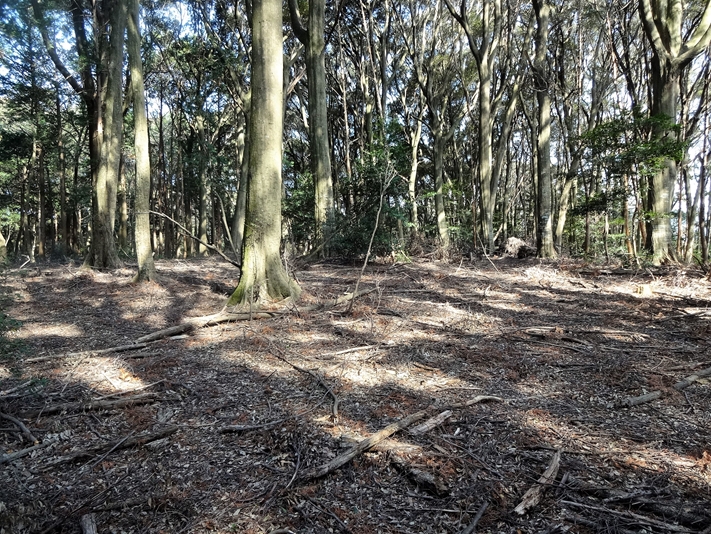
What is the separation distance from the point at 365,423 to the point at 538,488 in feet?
4.09

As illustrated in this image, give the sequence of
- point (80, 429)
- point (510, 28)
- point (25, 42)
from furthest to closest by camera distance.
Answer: point (510, 28) → point (25, 42) → point (80, 429)

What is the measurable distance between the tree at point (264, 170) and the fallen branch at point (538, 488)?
4583mm

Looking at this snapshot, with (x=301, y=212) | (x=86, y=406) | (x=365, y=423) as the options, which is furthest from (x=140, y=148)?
(x=365, y=423)

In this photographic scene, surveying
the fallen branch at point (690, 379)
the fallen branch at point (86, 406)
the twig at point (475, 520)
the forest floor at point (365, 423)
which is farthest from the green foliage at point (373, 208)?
the twig at point (475, 520)

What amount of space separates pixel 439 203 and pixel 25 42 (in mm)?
16068

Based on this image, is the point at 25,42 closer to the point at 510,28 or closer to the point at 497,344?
the point at 510,28

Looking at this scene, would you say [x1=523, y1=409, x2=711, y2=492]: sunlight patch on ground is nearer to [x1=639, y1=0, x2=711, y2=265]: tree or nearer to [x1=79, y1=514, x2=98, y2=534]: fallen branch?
[x1=79, y1=514, x2=98, y2=534]: fallen branch

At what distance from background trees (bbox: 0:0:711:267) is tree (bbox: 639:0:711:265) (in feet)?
0.13

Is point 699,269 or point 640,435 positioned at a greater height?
point 699,269

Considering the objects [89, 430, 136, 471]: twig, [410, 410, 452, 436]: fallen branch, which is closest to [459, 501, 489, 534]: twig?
[410, 410, 452, 436]: fallen branch

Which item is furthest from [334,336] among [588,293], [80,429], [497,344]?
[588,293]

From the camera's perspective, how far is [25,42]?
14.6 metres

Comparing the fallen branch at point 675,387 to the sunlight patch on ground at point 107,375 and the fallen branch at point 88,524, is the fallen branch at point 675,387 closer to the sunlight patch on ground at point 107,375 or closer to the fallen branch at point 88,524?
the fallen branch at point 88,524

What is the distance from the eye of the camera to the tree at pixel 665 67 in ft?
29.5
